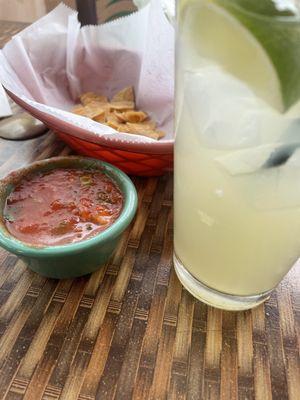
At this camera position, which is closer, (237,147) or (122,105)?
(237,147)

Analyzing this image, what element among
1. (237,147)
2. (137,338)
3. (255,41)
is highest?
(255,41)

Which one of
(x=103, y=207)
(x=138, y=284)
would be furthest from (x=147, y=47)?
(x=138, y=284)

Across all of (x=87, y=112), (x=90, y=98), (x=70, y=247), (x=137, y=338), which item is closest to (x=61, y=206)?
(x=70, y=247)

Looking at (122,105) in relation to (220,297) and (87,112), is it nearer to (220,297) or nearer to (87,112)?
(87,112)

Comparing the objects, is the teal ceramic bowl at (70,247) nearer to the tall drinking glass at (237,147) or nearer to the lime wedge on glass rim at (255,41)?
the tall drinking glass at (237,147)

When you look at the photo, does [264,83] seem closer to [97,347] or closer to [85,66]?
[97,347]

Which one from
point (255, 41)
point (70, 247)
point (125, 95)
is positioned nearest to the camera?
point (255, 41)

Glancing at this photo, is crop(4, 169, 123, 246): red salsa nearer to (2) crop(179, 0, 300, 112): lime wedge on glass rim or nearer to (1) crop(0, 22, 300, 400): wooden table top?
(1) crop(0, 22, 300, 400): wooden table top

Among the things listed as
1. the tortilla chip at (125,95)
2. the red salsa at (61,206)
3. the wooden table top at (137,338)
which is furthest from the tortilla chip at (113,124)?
the wooden table top at (137,338)
